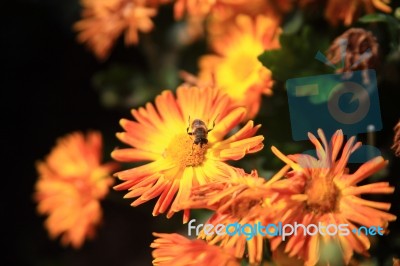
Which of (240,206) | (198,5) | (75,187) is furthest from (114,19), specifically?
(240,206)

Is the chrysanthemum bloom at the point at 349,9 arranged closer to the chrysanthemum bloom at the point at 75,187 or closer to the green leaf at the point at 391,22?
the green leaf at the point at 391,22

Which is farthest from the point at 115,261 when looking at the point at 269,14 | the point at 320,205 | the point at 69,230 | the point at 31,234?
the point at 320,205

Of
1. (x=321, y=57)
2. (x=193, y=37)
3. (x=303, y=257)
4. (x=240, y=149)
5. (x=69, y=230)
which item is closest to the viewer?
(x=303, y=257)

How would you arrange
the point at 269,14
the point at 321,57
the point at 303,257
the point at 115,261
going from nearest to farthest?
the point at 303,257 < the point at 321,57 < the point at 269,14 < the point at 115,261

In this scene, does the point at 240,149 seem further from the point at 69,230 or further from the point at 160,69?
the point at 160,69

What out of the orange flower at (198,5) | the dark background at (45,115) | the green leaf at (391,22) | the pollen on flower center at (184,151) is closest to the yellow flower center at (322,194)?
the pollen on flower center at (184,151)

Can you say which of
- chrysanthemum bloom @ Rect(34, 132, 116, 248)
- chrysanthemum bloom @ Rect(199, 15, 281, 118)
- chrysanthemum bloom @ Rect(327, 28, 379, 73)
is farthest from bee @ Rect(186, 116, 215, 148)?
chrysanthemum bloom @ Rect(34, 132, 116, 248)
